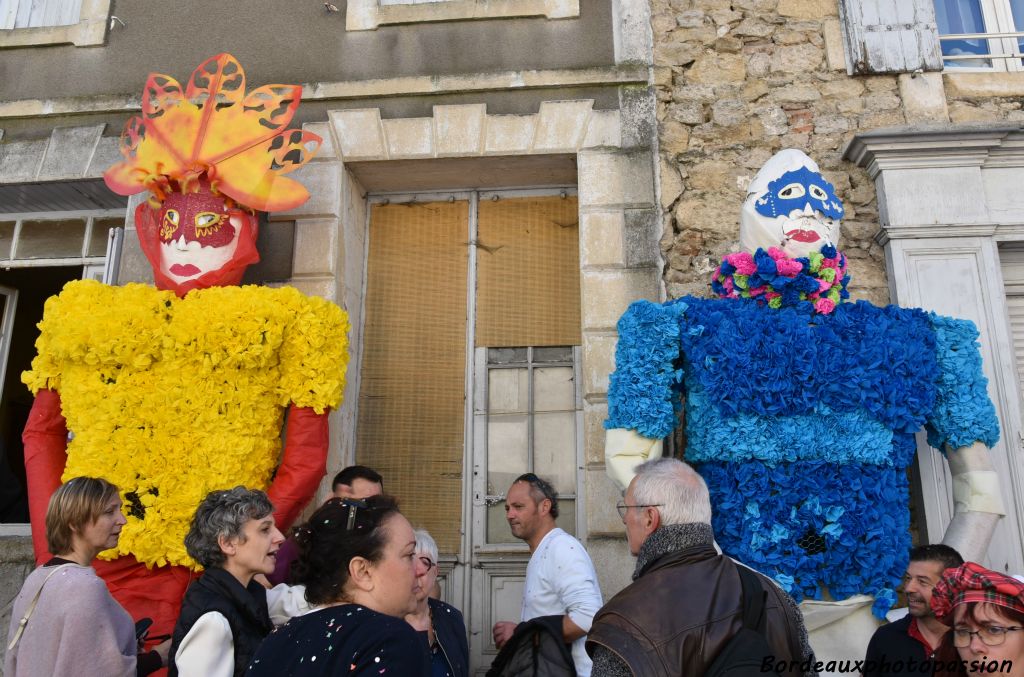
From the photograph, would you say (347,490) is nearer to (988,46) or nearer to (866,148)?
(866,148)

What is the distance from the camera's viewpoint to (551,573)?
117 inches

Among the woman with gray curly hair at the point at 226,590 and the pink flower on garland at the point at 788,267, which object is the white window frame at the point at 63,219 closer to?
Result: the woman with gray curly hair at the point at 226,590

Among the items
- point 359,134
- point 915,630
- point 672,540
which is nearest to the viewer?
point 672,540

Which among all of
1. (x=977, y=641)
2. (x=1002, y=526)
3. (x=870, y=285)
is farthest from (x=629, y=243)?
(x=977, y=641)

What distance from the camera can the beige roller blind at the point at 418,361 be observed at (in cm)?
434

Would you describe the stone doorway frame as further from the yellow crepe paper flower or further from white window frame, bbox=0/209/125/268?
white window frame, bbox=0/209/125/268

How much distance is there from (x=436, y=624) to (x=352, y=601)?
106cm

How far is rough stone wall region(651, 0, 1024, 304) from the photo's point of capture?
4246 millimetres

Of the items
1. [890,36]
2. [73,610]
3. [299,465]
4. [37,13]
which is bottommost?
[73,610]

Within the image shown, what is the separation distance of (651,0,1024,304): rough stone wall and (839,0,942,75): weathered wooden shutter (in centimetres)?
6

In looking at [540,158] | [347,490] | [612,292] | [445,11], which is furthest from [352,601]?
[445,11]

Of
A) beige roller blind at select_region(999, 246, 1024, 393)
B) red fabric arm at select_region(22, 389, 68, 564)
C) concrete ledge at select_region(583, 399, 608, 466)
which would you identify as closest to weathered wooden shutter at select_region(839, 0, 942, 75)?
beige roller blind at select_region(999, 246, 1024, 393)

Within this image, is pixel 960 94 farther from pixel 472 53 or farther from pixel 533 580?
pixel 533 580

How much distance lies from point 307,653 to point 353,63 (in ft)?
12.9
